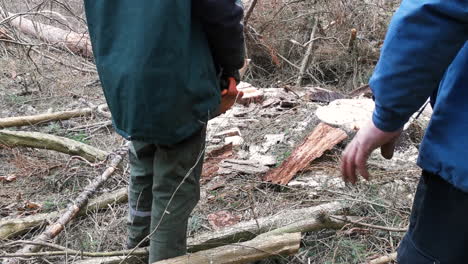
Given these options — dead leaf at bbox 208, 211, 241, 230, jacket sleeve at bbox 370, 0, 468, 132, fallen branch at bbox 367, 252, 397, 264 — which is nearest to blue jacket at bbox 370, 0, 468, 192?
jacket sleeve at bbox 370, 0, 468, 132

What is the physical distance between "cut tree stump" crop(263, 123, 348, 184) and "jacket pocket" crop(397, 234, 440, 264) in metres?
2.03

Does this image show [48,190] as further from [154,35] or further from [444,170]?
[444,170]

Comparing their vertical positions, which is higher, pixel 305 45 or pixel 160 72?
pixel 160 72

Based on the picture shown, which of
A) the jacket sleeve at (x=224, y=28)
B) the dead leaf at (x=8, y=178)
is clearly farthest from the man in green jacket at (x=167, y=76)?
the dead leaf at (x=8, y=178)

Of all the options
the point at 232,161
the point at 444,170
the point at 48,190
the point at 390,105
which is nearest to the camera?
the point at 390,105

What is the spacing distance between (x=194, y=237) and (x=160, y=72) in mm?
1215

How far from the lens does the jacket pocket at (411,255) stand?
4.62ft

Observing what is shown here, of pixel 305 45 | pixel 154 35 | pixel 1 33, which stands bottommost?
pixel 305 45

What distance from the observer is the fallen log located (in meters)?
4.41

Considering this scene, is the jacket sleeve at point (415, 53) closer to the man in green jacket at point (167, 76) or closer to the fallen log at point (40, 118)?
the man in green jacket at point (167, 76)

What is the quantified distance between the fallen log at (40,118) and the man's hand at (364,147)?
3.82m

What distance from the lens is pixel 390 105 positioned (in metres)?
1.22

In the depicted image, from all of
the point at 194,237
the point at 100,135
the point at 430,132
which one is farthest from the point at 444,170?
the point at 100,135

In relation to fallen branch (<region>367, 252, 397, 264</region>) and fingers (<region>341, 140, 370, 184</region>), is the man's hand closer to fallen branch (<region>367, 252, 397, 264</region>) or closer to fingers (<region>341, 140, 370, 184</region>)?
fingers (<region>341, 140, 370, 184</region>)
